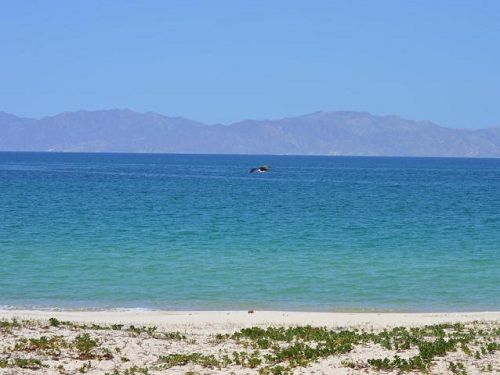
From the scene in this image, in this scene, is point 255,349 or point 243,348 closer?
point 255,349

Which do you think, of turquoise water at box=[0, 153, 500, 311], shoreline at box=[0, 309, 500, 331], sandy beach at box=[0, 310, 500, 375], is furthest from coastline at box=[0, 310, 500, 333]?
turquoise water at box=[0, 153, 500, 311]

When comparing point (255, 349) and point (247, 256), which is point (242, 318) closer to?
point (255, 349)

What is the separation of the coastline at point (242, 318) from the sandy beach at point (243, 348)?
0.24 metres

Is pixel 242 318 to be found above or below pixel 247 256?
below

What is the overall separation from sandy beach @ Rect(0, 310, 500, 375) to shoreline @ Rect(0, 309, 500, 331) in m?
0.26

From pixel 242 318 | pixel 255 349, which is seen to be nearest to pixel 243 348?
pixel 255 349

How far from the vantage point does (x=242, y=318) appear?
2602cm

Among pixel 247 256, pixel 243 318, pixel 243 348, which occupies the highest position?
pixel 243 348

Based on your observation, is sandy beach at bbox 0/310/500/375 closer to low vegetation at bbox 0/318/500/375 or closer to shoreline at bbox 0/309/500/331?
low vegetation at bbox 0/318/500/375

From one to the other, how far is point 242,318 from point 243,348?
651cm

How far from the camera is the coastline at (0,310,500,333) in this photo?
24.5 meters

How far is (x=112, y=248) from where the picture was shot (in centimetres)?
4475

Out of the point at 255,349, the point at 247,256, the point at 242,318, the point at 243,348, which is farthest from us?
the point at 247,256

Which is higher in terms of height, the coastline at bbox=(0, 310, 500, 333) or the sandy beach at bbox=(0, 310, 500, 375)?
the sandy beach at bbox=(0, 310, 500, 375)
